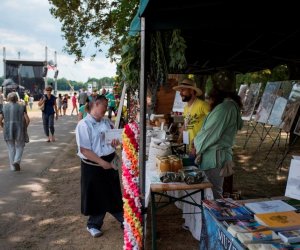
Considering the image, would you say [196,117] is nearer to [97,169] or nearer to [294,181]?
[97,169]

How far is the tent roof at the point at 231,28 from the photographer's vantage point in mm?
2650

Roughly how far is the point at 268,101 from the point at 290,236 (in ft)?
22.5

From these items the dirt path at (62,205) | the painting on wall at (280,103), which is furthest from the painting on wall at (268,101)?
the dirt path at (62,205)

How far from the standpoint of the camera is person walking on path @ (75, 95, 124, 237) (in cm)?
365

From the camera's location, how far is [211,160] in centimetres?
352

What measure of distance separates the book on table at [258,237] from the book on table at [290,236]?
0.03m

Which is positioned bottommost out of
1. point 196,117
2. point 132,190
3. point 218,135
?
point 132,190

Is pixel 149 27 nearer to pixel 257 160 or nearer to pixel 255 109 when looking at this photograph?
pixel 257 160

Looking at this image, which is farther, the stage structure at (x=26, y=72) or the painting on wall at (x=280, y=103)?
the stage structure at (x=26, y=72)

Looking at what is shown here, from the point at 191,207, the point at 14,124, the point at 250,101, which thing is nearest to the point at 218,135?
the point at 191,207

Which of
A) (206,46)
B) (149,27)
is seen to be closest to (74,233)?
(149,27)

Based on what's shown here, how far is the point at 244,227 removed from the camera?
2.08 m

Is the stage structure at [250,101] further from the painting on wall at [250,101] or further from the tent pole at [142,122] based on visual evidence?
the tent pole at [142,122]

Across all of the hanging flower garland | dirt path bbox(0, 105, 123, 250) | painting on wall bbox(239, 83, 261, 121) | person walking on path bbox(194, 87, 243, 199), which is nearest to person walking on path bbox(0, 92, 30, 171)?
dirt path bbox(0, 105, 123, 250)
